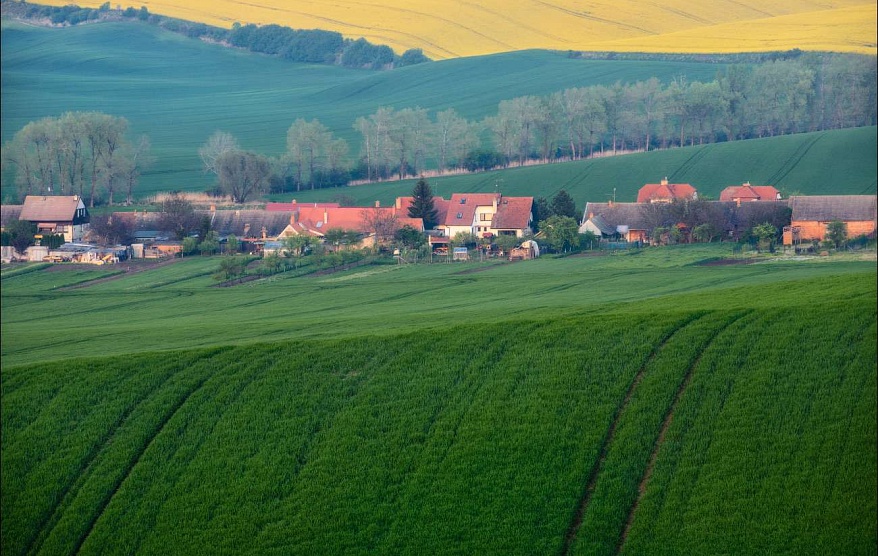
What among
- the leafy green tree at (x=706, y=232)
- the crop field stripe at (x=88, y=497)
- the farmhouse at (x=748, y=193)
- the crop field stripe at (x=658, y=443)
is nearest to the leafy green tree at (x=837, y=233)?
the leafy green tree at (x=706, y=232)

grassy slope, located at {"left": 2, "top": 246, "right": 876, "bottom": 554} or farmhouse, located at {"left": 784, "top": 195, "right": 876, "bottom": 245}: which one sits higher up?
farmhouse, located at {"left": 784, "top": 195, "right": 876, "bottom": 245}

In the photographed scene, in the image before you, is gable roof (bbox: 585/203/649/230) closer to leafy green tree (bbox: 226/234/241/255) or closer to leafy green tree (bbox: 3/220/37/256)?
leafy green tree (bbox: 226/234/241/255)

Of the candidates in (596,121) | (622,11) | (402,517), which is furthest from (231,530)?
(596,121)

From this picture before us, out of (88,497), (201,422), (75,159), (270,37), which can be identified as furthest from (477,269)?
(270,37)

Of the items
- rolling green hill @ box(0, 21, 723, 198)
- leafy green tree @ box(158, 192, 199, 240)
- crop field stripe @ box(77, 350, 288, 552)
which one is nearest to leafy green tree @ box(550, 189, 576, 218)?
leafy green tree @ box(158, 192, 199, 240)

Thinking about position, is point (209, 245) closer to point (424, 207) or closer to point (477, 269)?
point (424, 207)

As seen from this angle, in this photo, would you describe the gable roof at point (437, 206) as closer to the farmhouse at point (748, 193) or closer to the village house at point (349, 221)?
the village house at point (349, 221)
